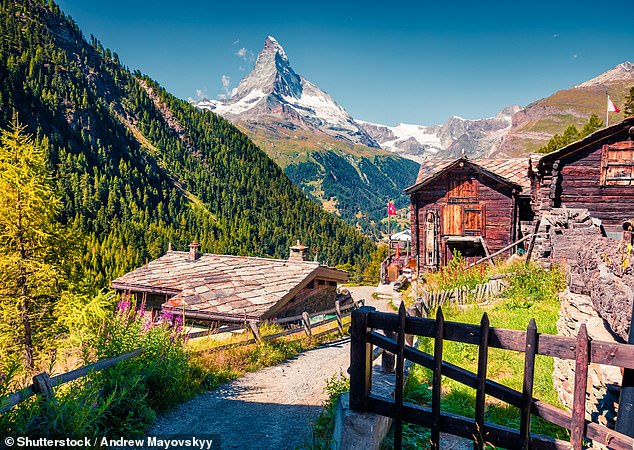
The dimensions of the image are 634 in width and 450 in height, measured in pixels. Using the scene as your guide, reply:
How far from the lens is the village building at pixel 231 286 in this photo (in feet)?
51.5

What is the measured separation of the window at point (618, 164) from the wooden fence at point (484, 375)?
1870cm

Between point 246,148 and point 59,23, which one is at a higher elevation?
point 59,23

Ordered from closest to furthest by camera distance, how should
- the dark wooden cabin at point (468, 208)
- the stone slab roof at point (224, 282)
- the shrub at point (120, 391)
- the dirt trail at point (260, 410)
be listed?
the shrub at point (120, 391)
the dirt trail at point (260, 410)
the stone slab roof at point (224, 282)
the dark wooden cabin at point (468, 208)

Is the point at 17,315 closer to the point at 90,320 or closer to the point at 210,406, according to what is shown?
the point at 90,320

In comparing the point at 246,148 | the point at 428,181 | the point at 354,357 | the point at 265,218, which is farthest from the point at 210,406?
the point at 246,148

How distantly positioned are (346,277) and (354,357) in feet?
67.6

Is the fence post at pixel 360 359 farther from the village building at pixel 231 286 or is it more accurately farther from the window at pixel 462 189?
the window at pixel 462 189

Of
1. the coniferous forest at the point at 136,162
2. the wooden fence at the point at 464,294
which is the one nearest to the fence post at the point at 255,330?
the wooden fence at the point at 464,294

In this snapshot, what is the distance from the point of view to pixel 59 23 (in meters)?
120

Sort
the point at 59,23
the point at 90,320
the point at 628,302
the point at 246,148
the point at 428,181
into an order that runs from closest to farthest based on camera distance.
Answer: the point at 628,302 < the point at 90,320 < the point at 428,181 < the point at 59,23 < the point at 246,148

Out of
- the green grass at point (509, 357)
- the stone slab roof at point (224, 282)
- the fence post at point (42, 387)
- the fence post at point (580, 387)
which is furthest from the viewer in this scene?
the stone slab roof at point (224, 282)

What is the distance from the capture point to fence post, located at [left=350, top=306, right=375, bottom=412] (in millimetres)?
4285

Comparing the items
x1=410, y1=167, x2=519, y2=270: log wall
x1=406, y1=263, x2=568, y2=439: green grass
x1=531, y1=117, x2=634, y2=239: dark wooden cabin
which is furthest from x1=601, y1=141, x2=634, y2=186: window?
x1=406, y1=263, x2=568, y2=439: green grass

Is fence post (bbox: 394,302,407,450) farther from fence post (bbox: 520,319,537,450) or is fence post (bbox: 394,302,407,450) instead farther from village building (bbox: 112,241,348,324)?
village building (bbox: 112,241,348,324)
